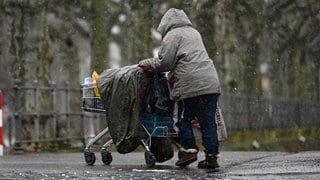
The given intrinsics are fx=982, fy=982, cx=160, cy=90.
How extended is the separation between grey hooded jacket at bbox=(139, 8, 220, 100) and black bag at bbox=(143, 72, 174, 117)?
0.81 feet

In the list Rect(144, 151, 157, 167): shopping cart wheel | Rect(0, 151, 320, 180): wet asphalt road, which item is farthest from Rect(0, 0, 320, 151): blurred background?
Rect(144, 151, 157, 167): shopping cart wheel

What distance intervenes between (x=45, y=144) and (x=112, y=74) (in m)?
8.03

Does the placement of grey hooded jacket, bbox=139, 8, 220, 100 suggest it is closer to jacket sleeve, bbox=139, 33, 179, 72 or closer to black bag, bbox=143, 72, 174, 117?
jacket sleeve, bbox=139, 33, 179, 72

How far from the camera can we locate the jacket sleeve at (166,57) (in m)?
10.1

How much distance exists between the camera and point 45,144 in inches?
733

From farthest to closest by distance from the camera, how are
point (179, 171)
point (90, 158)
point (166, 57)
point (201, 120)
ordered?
point (90, 158)
point (201, 120)
point (166, 57)
point (179, 171)

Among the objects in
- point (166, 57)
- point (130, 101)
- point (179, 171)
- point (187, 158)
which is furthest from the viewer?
point (130, 101)

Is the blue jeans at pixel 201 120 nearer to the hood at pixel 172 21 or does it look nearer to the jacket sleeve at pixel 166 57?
the jacket sleeve at pixel 166 57

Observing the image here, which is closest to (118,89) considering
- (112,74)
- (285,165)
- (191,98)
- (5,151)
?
(112,74)

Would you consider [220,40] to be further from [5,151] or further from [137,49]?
[5,151]

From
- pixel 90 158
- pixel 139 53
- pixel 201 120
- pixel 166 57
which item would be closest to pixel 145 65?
pixel 166 57

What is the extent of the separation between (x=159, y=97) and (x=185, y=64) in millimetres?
528

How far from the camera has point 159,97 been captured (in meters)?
10.5

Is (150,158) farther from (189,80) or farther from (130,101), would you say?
(189,80)
